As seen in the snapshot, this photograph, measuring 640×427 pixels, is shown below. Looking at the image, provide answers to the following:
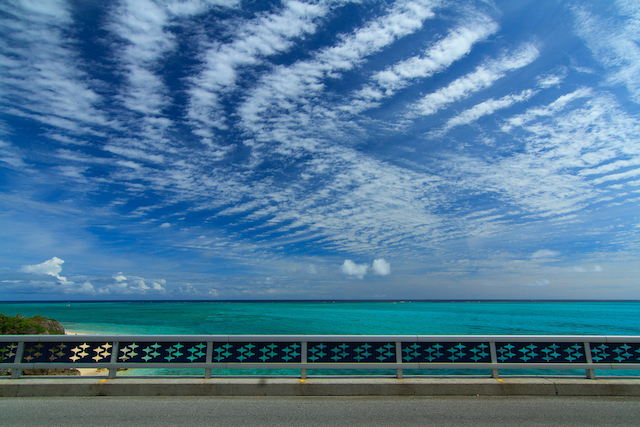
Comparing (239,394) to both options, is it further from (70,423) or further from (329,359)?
(70,423)

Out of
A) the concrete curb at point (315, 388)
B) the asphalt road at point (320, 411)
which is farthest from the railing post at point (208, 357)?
the asphalt road at point (320, 411)

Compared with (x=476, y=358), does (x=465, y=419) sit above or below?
below

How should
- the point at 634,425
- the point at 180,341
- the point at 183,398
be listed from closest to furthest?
the point at 634,425
the point at 183,398
the point at 180,341

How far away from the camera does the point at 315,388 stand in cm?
670

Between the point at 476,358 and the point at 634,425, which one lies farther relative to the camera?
the point at 476,358

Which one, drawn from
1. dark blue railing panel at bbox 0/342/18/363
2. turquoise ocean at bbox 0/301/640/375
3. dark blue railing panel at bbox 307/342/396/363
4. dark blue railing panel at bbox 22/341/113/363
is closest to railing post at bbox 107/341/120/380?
dark blue railing panel at bbox 22/341/113/363

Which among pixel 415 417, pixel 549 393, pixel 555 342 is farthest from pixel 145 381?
pixel 555 342

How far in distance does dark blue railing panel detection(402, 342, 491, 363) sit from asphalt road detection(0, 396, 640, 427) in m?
0.76

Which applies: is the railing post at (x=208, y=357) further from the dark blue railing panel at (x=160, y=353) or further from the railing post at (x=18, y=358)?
the railing post at (x=18, y=358)

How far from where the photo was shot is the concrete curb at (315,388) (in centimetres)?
667

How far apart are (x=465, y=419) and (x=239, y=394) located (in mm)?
4186

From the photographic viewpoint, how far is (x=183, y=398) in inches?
257

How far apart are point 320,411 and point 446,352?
299 centimetres

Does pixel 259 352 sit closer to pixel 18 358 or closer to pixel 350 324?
pixel 18 358
